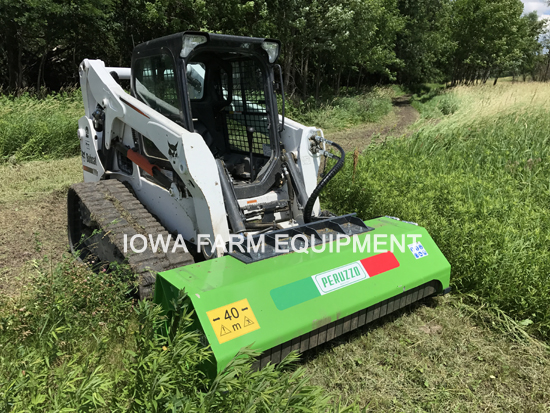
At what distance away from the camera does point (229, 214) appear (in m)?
3.21

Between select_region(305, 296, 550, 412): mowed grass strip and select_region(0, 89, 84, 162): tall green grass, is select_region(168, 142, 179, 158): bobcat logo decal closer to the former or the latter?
select_region(305, 296, 550, 412): mowed grass strip

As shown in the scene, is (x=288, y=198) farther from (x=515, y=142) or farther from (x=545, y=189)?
(x=515, y=142)

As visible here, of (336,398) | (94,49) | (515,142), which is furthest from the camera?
(94,49)

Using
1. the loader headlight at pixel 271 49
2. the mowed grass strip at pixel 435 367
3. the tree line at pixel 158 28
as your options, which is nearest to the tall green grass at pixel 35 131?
the tree line at pixel 158 28

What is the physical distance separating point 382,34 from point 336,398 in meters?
19.2

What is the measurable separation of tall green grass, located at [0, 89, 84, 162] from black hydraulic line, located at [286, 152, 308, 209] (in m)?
6.53

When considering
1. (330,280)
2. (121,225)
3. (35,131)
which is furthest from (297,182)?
(35,131)

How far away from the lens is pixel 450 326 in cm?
312

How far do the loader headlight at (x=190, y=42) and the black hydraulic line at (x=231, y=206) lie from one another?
3.03ft

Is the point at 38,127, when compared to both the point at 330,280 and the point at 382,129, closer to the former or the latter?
the point at 330,280

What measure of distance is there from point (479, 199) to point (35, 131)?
27.0 feet

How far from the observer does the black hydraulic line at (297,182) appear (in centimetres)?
376

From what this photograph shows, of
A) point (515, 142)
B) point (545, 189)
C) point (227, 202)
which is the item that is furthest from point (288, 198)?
point (515, 142)

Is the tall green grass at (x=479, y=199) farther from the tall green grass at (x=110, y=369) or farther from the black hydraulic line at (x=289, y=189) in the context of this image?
the tall green grass at (x=110, y=369)
